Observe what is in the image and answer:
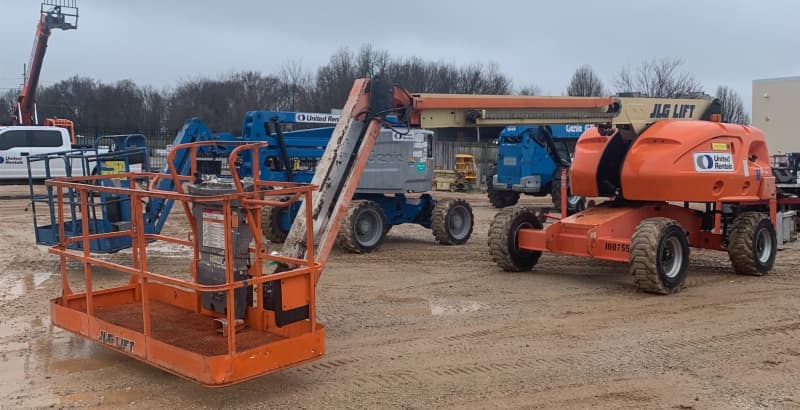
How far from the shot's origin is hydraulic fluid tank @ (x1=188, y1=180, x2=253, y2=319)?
5719mm

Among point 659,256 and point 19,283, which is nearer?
point 659,256

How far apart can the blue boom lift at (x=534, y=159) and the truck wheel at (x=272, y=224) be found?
9014mm

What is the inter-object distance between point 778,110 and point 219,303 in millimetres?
35948

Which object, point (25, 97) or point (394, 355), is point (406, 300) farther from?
point (25, 97)

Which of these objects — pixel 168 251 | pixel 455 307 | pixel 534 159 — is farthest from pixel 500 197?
pixel 455 307

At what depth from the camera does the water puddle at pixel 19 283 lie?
8.84m

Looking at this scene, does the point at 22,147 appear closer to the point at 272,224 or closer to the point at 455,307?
the point at 272,224

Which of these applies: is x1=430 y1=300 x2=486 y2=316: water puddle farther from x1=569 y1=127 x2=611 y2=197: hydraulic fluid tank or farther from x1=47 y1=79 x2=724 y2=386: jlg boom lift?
x1=569 y1=127 x2=611 y2=197: hydraulic fluid tank

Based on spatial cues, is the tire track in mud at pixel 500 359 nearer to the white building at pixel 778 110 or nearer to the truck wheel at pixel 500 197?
the truck wheel at pixel 500 197

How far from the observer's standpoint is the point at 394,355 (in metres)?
6.42

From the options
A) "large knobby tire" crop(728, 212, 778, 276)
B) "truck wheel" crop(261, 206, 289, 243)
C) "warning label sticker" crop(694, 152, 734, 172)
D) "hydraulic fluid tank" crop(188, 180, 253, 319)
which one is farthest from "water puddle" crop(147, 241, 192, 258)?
"large knobby tire" crop(728, 212, 778, 276)

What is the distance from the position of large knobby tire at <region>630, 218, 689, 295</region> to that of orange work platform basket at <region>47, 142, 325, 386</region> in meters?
4.29

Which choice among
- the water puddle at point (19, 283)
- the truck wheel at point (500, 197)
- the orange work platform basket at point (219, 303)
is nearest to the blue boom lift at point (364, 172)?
the water puddle at point (19, 283)

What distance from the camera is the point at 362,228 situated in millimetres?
12148
